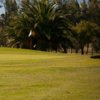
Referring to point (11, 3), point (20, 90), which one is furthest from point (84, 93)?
point (11, 3)

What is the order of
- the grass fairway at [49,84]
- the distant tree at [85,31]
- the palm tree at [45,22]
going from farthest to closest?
the distant tree at [85,31], the palm tree at [45,22], the grass fairway at [49,84]

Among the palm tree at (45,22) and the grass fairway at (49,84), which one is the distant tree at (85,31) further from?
the grass fairway at (49,84)

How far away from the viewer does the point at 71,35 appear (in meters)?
40.1

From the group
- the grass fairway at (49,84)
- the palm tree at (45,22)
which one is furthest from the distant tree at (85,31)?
the grass fairway at (49,84)

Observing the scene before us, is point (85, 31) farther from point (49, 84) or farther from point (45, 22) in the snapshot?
point (49, 84)

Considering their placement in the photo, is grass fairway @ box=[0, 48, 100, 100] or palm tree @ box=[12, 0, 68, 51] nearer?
grass fairway @ box=[0, 48, 100, 100]

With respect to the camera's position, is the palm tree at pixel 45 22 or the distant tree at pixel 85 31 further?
the distant tree at pixel 85 31

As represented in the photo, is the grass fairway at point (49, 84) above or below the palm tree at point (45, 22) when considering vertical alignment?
below

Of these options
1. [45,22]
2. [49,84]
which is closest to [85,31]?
[45,22]

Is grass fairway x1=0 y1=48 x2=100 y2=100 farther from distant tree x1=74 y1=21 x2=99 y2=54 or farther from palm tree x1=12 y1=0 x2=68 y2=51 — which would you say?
distant tree x1=74 y1=21 x2=99 y2=54

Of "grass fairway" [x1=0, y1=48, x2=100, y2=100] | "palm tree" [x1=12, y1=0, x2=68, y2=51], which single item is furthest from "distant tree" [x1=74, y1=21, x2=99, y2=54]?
"grass fairway" [x1=0, y1=48, x2=100, y2=100]

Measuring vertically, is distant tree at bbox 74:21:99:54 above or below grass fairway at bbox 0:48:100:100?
above

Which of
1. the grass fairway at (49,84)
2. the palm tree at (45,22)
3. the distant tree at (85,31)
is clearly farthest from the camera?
the distant tree at (85,31)

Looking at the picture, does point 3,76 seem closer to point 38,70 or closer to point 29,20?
point 38,70
